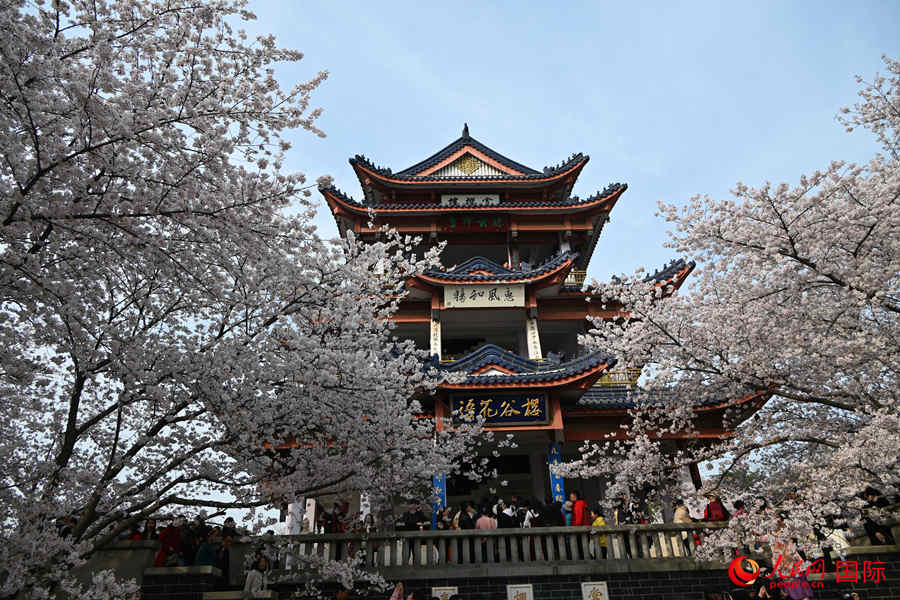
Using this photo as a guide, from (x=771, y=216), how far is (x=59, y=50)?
30.6 ft

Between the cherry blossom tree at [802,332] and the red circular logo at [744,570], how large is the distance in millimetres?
1236

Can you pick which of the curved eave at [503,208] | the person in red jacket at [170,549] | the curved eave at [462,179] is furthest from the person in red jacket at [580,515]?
the curved eave at [462,179]

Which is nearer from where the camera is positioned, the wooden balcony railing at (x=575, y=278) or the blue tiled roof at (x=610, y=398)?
the blue tiled roof at (x=610, y=398)

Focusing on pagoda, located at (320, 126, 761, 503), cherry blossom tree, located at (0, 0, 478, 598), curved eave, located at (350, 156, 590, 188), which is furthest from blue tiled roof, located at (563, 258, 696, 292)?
cherry blossom tree, located at (0, 0, 478, 598)

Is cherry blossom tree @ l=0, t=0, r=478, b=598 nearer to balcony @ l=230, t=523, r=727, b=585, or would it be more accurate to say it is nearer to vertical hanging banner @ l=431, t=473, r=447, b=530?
balcony @ l=230, t=523, r=727, b=585

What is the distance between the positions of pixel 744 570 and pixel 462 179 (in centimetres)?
1521

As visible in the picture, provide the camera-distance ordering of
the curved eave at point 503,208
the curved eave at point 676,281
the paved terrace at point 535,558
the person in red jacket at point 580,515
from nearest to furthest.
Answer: the paved terrace at point 535,558
the person in red jacket at point 580,515
the curved eave at point 676,281
the curved eave at point 503,208

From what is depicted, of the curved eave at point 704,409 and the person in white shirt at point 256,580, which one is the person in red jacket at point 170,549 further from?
the curved eave at point 704,409

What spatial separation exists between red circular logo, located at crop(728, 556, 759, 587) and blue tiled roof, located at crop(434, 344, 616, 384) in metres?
4.85

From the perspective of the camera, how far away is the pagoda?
566 inches

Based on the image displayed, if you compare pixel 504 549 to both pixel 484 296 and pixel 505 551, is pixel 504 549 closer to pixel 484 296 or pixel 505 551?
pixel 505 551

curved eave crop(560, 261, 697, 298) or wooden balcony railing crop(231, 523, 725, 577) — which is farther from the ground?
curved eave crop(560, 261, 697, 298)

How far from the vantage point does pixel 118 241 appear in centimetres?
586

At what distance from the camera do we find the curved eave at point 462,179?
68.3 feet
